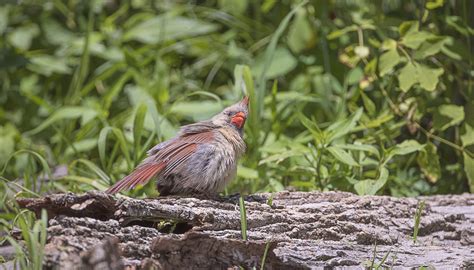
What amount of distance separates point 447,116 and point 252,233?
1.74 meters

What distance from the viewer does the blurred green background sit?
4.34m

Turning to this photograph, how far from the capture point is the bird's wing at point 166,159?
3.34 meters

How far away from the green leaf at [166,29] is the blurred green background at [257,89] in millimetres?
11

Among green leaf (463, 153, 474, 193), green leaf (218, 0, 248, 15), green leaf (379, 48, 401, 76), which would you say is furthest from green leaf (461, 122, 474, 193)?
green leaf (218, 0, 248, 15)

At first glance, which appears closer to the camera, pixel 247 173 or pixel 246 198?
pixel 246 198

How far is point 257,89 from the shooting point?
5125 millimetres

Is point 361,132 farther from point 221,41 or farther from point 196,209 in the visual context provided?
point 196,209

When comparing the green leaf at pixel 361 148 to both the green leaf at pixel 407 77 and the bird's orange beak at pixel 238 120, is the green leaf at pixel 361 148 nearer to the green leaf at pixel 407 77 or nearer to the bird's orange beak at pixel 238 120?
the green leaf at pixel 407 77

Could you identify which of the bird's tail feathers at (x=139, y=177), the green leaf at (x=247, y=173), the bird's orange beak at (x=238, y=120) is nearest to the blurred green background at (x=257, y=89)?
the green leaf at (x=247, y=173)

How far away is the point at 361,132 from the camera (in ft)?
15.8

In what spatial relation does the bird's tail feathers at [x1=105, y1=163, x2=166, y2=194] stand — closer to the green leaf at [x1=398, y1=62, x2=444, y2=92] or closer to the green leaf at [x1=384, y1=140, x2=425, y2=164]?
the green leaf at [x1=384, y1=140, x2=425, y2=164]

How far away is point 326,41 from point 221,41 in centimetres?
86

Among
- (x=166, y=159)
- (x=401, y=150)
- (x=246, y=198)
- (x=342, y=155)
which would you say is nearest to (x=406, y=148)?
(x=401, y=150)

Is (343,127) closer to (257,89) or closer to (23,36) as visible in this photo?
(257,89)
